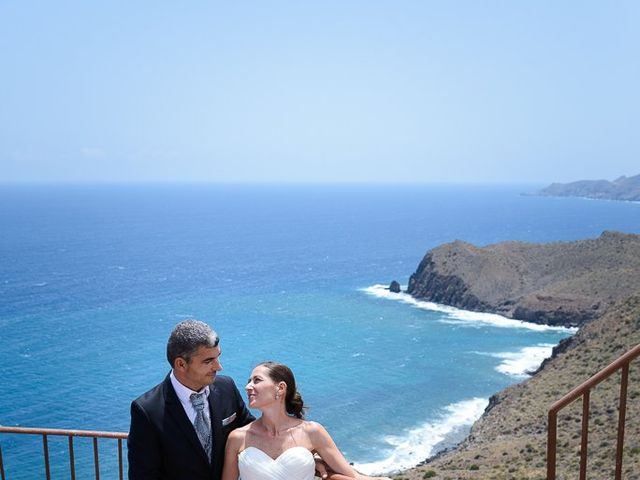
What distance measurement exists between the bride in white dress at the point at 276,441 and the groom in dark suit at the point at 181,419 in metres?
0.15

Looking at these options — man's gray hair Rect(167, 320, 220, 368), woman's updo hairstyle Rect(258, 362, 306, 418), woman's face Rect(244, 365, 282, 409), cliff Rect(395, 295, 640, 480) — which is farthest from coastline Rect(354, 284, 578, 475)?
man's gray hair Rect(167, 320, 220, 368)

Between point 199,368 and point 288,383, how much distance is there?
0.56 meters

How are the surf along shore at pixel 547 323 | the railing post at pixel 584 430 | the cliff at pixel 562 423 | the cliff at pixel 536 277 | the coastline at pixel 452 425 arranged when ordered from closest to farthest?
the railing post at pixel 584 430, the cliff at pixel 562 423, the surf along shore at pixel 547 323, the coastline at pixel 452 425, the cliff at pixel 536 277

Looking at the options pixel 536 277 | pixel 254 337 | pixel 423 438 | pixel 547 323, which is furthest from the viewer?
pixel 536 277

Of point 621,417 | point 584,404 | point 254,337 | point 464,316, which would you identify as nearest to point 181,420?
point 584,404

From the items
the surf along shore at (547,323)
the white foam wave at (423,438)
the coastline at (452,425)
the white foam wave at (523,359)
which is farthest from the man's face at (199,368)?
the white foam wave at (523,359)

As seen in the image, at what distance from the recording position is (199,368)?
12.2ft

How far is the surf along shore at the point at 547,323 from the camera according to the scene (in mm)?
24469

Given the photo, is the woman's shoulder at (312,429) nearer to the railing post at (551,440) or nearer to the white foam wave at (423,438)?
the railing post at (551,440)

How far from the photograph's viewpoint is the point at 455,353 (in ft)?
180

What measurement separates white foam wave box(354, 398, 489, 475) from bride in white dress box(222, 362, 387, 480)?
2882cm

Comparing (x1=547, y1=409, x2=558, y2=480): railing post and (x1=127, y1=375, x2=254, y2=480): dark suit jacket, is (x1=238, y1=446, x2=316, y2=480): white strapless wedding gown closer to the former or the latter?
(x1=127, y1=375, x2=254, y2=480): dark suit jacket

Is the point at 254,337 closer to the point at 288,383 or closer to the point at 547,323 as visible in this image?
the point at 547,323

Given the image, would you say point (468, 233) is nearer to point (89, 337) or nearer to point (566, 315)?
point (566, 315)
